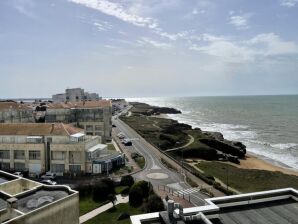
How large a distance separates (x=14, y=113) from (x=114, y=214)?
191 feet

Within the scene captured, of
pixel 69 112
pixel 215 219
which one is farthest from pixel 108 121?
pixel 215 219

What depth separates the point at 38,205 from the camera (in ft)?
72.8

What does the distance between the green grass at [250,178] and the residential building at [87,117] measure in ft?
95.0

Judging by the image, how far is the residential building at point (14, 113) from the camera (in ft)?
274

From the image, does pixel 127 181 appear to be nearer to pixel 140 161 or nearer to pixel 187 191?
pixel 187 191

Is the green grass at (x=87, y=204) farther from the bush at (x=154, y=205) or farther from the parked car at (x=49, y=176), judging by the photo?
the parked car at (x=49, y=176)

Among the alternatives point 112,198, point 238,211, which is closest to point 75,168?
point 112,198

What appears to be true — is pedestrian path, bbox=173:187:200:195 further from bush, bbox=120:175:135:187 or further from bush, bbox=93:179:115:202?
bush, bbox=93:179:115:202

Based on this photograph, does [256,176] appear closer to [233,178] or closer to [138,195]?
[233,178]

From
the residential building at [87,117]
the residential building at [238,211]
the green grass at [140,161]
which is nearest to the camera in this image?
the residential building at [238,211]

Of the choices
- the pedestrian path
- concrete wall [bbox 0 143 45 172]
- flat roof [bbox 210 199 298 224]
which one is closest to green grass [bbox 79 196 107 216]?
the pedestrian path

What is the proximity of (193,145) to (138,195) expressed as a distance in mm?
52004

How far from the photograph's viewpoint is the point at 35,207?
22.0m

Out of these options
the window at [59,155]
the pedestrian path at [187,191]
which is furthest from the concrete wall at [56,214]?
the window at [59,155]
